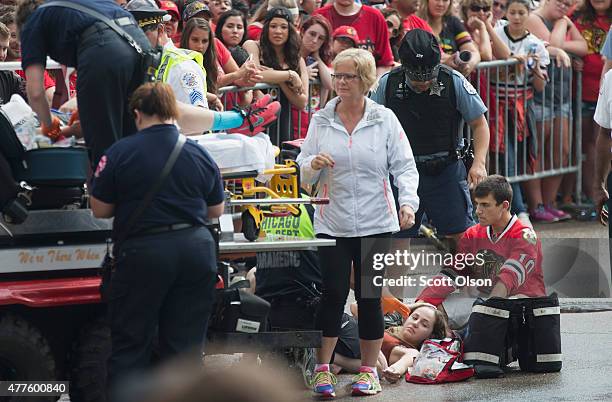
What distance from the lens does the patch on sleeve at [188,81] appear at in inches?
287

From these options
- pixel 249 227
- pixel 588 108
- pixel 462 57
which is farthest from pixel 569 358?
pixel 588 108

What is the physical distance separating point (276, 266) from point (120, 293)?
1.73 metres

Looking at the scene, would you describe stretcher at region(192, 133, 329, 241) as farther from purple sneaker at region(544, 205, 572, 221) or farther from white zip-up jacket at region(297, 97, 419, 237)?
purple sneaker at region(544, 205, 572, 221)

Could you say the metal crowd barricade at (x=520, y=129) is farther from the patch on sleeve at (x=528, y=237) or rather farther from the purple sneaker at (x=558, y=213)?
the patch on sleeve at (x=528, y=237)

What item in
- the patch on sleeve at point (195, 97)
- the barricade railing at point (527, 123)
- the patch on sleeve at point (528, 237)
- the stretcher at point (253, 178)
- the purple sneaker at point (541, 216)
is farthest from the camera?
the purple sneaker at point (541, 216)

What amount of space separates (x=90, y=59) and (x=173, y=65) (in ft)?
2.90

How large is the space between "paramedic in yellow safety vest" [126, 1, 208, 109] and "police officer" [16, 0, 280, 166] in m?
0.48

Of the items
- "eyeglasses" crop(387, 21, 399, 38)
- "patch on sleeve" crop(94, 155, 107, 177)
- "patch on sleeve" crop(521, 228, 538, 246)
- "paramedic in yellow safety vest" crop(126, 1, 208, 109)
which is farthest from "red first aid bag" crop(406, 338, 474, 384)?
"eyeglasses" crop(387, 21, 399, 38)

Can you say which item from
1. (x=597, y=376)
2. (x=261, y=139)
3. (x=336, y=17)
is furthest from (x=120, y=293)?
(x=336, y=17)

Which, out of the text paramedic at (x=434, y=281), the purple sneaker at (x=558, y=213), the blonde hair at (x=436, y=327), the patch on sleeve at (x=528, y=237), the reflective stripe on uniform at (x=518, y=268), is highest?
the patch on sleeve at (x=528, y=237)

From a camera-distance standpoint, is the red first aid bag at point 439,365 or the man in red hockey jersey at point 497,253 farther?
the man in red hockey jersey at point 497,253

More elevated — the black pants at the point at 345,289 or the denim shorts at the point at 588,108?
the denim shorts at the point at 588,108

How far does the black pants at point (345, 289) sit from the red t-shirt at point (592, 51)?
662 cm

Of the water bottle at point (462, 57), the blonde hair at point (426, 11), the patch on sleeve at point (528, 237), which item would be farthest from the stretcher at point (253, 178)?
the blonde hair at point (426, 11)
